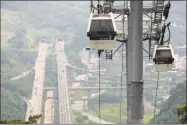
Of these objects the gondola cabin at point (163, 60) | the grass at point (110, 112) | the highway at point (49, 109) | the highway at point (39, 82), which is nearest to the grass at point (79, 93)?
→ the highway at point (49, 109)

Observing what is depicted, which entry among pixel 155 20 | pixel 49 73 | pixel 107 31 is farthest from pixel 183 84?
pixel 107 31

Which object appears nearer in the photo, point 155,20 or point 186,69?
point 155,20

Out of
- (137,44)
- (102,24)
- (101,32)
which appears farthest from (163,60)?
(101,32)

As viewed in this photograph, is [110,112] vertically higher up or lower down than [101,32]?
lower down

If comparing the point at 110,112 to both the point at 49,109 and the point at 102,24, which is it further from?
the point at 102,24

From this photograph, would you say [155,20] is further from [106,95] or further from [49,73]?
[49,73]

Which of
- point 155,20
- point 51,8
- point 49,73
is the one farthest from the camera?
point 51,8
